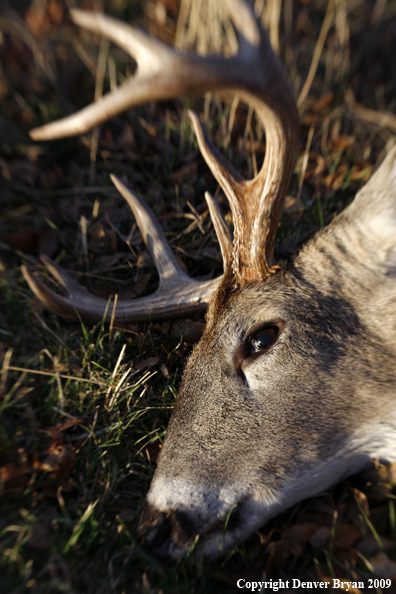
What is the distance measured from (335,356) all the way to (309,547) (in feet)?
3.35

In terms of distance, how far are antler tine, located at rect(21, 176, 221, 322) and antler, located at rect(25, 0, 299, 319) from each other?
1.46 feet

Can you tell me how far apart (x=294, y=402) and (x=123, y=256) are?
2145 millimetres

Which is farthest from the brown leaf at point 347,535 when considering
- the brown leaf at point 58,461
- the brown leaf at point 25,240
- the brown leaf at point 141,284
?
the brown leaf at point 25,240

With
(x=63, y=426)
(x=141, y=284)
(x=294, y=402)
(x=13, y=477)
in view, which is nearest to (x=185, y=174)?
(x=141, y=284)

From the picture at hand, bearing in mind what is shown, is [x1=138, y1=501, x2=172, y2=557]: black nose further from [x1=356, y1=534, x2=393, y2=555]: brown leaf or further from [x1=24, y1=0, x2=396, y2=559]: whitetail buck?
[x1=356, y1=534, x2=393, y2=555]: brown leaf

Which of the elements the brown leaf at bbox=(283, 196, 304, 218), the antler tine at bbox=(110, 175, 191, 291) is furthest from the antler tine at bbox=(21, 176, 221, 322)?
the brown leaf at bbox=(283, 196, 304, 218)

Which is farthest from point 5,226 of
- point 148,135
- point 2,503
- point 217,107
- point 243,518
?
point 243,518

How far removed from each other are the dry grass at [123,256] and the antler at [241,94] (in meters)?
0.80

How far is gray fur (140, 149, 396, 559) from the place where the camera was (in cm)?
216

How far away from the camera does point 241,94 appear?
1.82 meters

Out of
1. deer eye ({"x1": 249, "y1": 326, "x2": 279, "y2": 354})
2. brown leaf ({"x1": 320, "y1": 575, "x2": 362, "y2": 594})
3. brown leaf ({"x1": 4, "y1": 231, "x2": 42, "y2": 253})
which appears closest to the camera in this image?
brown leaf ({"x1": 320, "y1": 575, "x2": 362, "y2": 594})

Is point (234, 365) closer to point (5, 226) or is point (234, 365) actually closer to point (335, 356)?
point (335, 356)

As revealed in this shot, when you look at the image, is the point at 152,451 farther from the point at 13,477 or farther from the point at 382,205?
the point at 382,205

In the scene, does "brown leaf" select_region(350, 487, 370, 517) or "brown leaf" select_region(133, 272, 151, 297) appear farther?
"brown leaf" select_region(133, 272, 151, 297)
